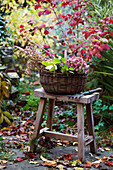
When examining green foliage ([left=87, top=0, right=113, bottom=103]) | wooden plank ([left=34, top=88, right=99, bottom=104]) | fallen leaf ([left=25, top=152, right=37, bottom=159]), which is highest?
green foliage ([left=87, top=0, right=113, bottom=103])

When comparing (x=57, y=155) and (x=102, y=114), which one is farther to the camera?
(x=102, y=114)

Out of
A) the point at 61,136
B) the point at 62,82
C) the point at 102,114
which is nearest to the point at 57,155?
the point at 61,136

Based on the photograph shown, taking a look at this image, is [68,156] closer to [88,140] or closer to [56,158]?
[56,158]

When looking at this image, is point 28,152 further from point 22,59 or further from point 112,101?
point 22,59

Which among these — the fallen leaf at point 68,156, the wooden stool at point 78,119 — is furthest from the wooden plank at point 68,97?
Result: the fallen leaf at point 68,156

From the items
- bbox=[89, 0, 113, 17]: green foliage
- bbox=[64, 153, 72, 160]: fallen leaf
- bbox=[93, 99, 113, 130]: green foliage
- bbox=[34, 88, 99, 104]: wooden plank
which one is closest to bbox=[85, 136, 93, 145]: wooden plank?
bbox=[64, 153, 72, 160]: fallen leaf

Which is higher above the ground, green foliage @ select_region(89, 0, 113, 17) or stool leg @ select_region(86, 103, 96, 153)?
green foliage @ select_region(89, 0, 113, 17)

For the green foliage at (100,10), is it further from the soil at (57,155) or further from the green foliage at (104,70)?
the soil at (57,155)

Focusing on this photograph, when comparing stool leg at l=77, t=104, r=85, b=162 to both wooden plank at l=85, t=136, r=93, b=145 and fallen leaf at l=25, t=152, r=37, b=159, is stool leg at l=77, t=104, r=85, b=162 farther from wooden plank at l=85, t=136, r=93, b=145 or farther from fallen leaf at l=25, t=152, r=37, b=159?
fallen leaf at l=25, t=152, r=37, b=159

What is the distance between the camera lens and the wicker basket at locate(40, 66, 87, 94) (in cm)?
252

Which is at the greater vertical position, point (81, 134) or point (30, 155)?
point (81, 134)

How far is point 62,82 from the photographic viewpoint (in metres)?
2.52

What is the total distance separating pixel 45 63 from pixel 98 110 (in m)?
1.62

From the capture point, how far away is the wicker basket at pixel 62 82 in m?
2.52
